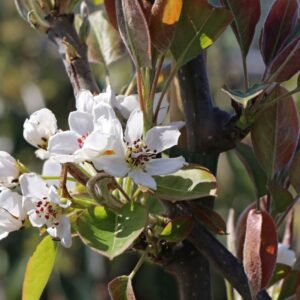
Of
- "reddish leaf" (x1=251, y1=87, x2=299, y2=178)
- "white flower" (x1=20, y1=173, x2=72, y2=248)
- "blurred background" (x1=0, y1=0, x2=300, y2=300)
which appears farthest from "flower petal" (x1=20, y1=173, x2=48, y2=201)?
"blurred background" (x1=0, y1=0, x2=300, y2=300)

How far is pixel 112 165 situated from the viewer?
60 cm

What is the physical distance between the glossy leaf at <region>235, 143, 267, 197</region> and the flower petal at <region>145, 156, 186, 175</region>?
15 centimetres

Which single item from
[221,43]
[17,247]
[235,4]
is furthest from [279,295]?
[221,43]

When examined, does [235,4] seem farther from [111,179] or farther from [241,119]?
[111,179]

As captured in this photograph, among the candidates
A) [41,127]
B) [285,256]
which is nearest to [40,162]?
[285,256]

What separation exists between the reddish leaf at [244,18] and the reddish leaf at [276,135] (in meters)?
0.06

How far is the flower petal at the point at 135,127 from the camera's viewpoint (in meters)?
0.62

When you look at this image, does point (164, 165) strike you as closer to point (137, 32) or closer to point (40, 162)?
point (137, 32)

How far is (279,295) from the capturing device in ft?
2.65

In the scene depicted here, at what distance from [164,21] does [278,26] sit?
12 cm

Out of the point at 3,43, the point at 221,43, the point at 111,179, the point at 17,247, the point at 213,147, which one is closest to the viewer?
the point at 111,179

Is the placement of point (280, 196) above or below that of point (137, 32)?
below

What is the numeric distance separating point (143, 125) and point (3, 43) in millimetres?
3835

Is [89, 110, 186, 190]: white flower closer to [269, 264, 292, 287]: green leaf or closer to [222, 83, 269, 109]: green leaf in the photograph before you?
[222, 83, 269, 109]: green leaf
